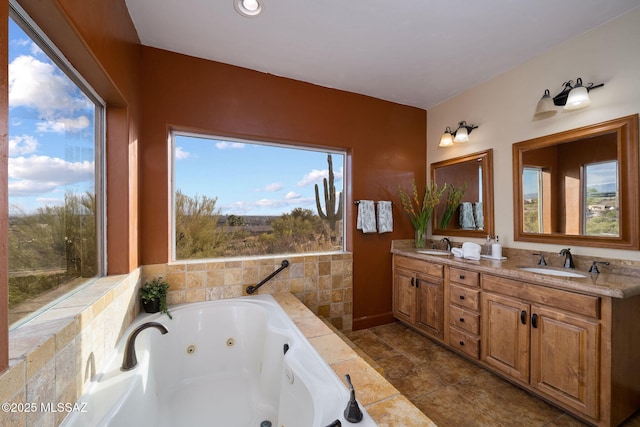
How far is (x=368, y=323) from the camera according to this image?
2965mm

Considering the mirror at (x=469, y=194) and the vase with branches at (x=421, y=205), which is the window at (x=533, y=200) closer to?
the mirror at (x=469, y=194)

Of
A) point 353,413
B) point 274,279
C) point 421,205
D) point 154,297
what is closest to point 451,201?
point 421,205

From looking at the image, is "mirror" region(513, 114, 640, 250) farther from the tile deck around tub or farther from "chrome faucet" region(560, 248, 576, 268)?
the tile deck around tub

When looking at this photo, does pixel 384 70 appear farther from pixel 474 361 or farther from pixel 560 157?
pixel 474 361

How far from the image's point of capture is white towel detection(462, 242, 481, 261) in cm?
237

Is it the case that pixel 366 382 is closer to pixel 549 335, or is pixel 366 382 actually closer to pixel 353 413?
pixel 353 413

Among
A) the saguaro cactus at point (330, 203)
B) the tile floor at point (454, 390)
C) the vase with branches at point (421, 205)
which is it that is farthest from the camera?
the vase with branches at point (421, 205)

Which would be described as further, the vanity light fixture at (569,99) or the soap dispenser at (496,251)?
the soap dispenser at (496,251)

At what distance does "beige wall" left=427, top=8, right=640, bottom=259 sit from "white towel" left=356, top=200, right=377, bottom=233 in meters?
1.13

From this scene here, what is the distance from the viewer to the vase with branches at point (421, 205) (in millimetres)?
3080

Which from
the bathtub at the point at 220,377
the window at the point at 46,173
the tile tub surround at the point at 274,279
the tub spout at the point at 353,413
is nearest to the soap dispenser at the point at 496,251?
the tile tub surround at the point at 274,279

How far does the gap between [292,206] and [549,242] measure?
2274 millimetres

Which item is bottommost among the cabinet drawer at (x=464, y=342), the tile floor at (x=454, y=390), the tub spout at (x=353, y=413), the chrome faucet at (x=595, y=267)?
the tile floor at (x=454, y=390)

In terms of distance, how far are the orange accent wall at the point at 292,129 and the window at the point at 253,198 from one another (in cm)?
14
